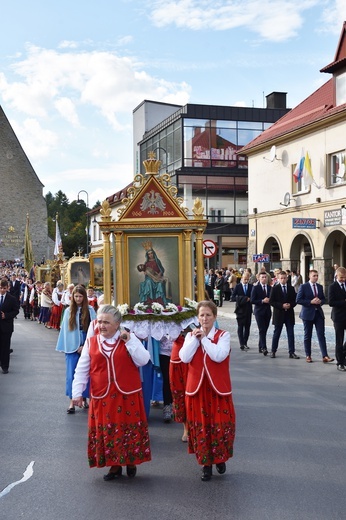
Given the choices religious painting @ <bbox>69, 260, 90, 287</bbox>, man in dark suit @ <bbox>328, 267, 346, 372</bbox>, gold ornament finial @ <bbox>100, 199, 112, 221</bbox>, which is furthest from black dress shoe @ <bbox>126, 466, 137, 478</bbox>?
religious painting @ <bbox>69, 260, 90, 287</bbox>

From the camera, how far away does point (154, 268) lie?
979 centimetres

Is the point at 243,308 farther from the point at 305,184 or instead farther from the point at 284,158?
the point at 284,158

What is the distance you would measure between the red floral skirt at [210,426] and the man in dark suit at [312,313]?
758cm

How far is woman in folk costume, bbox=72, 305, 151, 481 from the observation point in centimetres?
555

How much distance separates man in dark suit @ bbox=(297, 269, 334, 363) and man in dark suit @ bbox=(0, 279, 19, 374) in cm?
562

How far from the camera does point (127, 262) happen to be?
32.2ft

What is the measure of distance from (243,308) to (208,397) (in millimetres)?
9634

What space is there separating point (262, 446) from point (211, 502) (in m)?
1.82

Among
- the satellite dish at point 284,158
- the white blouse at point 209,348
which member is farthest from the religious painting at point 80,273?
the white blouse at point 209,348

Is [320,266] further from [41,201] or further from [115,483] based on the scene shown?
[41,201]

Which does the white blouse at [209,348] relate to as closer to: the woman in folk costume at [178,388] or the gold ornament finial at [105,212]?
the woman in folk costume at [178,388]

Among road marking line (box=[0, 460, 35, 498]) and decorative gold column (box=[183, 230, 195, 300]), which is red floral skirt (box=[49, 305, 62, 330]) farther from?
road marking line (box=[0, 460, 35, 498])

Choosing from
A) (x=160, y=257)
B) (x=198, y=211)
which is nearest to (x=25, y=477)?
(x=160, y=257)

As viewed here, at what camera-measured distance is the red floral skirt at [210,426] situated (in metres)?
5.66
